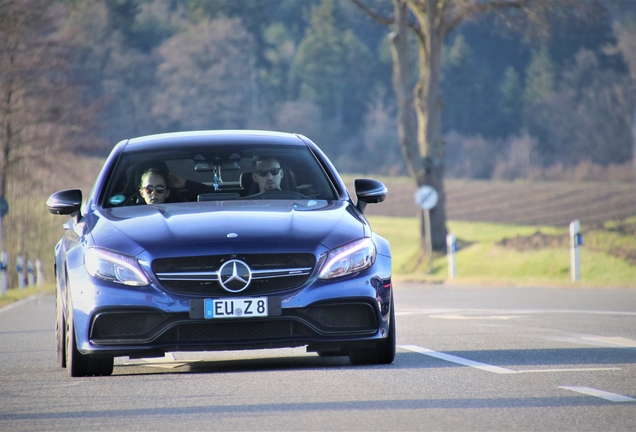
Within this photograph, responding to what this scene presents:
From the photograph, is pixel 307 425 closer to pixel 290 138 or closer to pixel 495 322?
pixel 290 138

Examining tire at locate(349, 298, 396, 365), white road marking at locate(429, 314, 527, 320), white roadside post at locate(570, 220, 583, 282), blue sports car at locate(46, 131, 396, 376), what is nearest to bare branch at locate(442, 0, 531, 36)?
white roadside post at locate(570, 220, 583, 282)

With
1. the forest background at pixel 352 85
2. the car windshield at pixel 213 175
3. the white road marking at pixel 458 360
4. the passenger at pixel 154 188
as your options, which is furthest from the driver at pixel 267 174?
the forest background at pixel 352 85

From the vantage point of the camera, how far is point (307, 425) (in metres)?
6.52

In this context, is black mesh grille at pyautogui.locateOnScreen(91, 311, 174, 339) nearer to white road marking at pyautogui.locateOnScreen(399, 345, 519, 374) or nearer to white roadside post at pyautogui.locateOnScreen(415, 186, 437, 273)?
white road marking at pyautogui.locateOnScreen(399, 345, 519, 374)

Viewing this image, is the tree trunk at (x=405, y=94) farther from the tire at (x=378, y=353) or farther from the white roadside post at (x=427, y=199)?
the tire at (x=378, y=353)

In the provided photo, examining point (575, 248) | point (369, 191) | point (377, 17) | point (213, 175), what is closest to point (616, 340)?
point (369, 191)

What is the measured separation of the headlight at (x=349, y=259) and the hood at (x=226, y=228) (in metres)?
0.05

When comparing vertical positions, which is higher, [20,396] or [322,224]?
[322,224]

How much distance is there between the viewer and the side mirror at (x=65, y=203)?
9.72 m

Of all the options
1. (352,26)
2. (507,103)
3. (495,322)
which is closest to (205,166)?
(495,322)

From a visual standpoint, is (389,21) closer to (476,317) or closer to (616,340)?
(476,317)

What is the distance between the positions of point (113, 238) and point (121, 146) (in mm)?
1835

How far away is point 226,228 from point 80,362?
4.45 feet

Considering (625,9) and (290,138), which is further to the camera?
(625,9)
